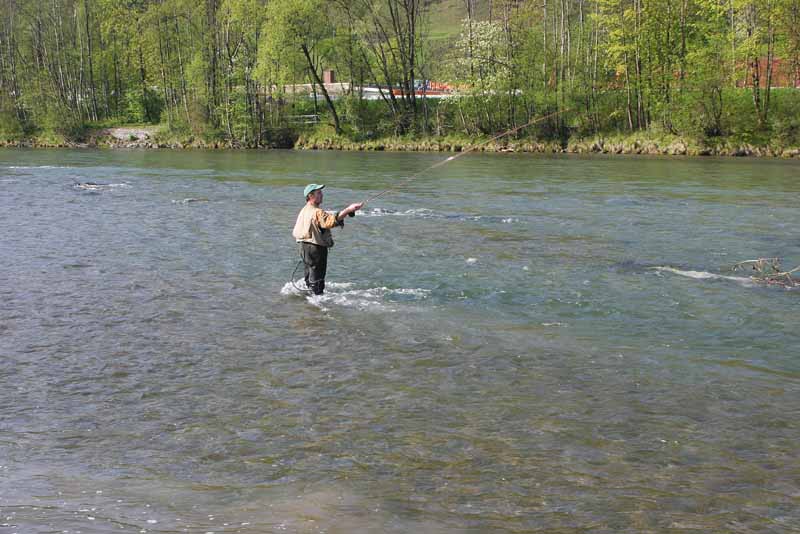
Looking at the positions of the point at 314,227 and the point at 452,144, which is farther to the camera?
the point at 452,144

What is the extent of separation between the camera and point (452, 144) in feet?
181

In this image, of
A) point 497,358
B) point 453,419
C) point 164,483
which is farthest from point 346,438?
point 497,358


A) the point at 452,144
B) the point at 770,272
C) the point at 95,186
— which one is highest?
the point at 452,144

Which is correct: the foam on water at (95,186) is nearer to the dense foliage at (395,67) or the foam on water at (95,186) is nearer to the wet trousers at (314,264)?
the wet trousers at (314,264)

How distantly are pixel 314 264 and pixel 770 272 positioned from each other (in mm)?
7463

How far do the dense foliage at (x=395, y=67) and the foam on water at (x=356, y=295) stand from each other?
37806 millimetres

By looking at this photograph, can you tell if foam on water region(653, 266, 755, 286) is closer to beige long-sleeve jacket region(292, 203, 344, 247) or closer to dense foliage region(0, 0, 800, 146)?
beige long-sleeve jacket region(292, 203, 344, 247)

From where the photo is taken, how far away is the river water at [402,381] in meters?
6.02

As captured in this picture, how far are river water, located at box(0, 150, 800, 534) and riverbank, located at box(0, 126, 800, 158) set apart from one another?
23616mm

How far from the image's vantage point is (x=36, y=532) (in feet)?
17.9

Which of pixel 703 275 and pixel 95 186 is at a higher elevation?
pixel 95 186

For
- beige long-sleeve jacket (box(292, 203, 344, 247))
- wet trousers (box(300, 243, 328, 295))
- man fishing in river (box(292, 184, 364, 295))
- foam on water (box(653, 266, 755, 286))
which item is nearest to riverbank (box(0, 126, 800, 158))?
foam on water (box(653, 266, 755, 286))

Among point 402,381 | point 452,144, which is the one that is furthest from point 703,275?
point 452,144

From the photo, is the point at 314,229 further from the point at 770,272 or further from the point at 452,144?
the point at 452,144
